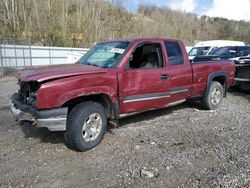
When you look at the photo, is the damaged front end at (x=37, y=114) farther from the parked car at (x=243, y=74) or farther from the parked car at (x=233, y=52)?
the parked car at (x=233, y=52)

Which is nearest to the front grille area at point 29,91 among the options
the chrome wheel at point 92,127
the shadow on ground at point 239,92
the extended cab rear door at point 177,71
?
the chrome wheel at point 92,127

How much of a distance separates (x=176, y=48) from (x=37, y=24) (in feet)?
44.9

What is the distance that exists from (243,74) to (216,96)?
2.87 m

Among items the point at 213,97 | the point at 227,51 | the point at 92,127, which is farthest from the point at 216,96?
the point at 227,51

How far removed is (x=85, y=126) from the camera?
435cm

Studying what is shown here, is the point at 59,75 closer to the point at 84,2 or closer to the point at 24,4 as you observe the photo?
the point at 24,4

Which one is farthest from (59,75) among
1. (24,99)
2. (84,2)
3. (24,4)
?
(84,2)

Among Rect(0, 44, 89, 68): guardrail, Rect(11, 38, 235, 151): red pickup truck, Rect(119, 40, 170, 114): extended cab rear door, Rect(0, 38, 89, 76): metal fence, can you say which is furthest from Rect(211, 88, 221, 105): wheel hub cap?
Rect(0, 44, 89, 68): guardrail

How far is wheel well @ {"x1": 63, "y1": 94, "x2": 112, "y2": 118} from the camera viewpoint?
4324 mm

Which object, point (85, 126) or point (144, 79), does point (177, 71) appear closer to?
point (144, 79)

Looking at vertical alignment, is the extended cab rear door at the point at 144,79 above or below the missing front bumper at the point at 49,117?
above

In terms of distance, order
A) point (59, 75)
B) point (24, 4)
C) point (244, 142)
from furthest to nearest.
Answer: point (24, 4)
point (244, 142)
point (59, 75)

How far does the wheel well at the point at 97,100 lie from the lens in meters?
4.32

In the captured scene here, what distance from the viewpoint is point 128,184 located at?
338 centimetres
